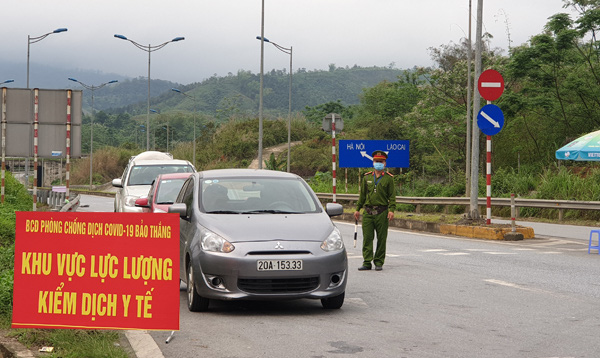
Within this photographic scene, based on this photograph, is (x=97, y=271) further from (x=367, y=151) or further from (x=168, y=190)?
(x=367, y=151)

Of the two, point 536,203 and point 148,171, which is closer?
point 148,171

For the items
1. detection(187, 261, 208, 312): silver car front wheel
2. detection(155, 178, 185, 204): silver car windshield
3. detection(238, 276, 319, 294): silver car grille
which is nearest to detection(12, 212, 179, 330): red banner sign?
detection(238, 276, 319, 294): silver car grille

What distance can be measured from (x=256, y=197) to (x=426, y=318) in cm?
243

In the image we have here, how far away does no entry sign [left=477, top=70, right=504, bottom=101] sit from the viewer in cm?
1995

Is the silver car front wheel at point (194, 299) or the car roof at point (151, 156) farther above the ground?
the car roof at point (151, 156)

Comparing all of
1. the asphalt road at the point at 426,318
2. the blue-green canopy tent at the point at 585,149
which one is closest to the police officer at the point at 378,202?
the asphalt road at the point at 426,318

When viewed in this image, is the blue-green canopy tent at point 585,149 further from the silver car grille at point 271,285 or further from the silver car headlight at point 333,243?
the silver car grille at point 271,285

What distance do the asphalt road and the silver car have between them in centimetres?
28

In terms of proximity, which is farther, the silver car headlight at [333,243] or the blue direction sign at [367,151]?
the blue direction sign at [367,151]

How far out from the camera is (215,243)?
8.95 meters

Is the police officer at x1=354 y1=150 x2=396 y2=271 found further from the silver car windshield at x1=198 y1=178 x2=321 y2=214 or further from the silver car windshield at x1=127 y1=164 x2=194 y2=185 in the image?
the silver car windshield at x1=127 y1=164 x2=194 y2=185

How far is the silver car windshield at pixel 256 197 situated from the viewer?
32.2ft

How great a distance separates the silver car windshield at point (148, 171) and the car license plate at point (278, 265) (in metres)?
12.5

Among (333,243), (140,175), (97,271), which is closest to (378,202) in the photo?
(333,243)
